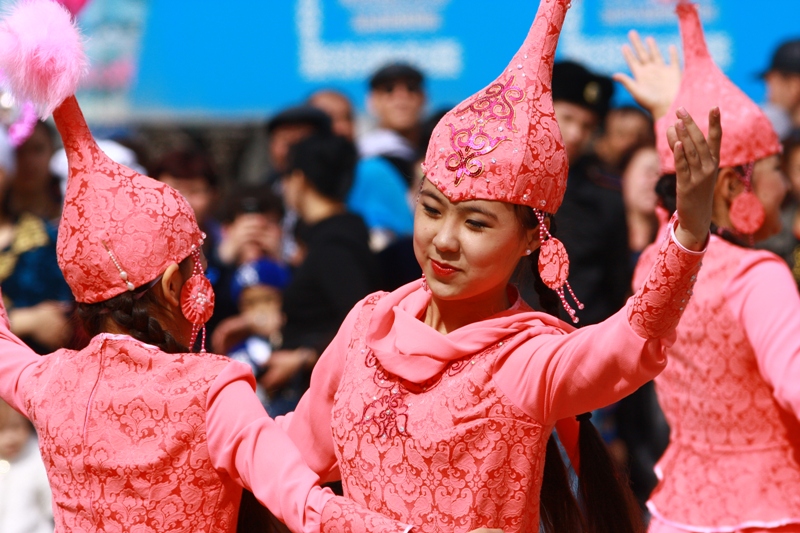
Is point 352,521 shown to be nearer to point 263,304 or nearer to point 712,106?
point 712,106

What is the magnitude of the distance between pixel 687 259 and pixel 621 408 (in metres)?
3.72

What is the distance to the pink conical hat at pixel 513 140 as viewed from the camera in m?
2.68

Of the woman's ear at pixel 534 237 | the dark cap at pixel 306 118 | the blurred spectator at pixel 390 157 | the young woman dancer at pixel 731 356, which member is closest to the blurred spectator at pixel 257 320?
the blurred spectator at pixel 390 157

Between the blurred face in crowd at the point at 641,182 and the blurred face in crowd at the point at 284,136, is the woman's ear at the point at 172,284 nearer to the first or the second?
the blurred face in crowd at the point at 641,182

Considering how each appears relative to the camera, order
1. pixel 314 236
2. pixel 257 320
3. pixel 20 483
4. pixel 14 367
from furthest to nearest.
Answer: pixel 257 320 → pixel 314 236 → pixel 20 483 → pixel 14 367

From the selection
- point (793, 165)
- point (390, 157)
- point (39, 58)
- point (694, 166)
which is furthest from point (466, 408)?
point (390, 157)

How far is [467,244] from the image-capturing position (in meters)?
2.67

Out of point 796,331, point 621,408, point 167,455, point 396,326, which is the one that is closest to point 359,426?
point 396,326

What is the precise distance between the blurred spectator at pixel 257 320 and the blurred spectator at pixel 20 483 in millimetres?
975

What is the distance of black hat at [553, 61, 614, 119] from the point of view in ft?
17.4

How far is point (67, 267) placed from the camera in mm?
2971

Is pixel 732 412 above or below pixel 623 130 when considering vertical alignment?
above

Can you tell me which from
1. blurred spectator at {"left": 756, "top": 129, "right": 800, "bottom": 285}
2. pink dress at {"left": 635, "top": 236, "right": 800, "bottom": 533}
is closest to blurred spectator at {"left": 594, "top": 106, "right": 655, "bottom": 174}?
blurred spectator at {"left": 756, "top": 129, "right": 800, "bottom": 285}

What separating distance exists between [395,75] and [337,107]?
0.60 m
